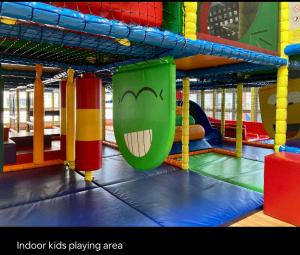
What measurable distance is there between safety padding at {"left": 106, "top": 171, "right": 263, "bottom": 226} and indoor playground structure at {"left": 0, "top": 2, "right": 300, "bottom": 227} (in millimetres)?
12

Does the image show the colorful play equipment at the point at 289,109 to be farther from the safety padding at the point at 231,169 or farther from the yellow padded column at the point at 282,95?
the yellow padded column at the point at 282,95

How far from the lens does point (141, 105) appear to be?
7.16 ft

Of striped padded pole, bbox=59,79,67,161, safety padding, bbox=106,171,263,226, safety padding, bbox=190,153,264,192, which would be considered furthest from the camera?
striped padded pole, bbox=59,79,67,161

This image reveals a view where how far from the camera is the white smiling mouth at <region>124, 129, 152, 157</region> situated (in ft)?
6.82

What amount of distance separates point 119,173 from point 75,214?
142 centimetres

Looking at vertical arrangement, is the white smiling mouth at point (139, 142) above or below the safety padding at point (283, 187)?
above

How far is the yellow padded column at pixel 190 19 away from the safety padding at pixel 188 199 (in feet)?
4.90

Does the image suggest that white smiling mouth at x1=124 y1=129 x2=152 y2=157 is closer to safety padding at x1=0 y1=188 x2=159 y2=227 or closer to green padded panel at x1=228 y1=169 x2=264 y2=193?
safety padding at x1=0 y1=188 x2=159 y2=227

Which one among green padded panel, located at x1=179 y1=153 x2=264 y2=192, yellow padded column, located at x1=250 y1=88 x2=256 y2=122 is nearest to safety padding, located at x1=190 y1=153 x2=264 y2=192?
green padded panel, located at x1=179 y1=153 x2=264 y2=192

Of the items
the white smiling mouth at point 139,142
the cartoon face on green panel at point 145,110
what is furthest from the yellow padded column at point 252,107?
the white smiling mouth at point 139,142

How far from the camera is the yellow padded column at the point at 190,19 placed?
1.93 meters
